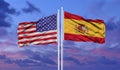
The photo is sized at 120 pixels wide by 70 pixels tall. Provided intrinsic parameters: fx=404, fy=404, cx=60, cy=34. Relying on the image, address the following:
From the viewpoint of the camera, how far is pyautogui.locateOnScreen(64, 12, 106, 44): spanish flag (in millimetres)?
33594

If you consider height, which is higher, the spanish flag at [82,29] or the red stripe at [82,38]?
the spanish flag at [82,29]

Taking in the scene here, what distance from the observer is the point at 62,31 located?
32781 millimetres

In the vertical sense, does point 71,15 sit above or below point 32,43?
above

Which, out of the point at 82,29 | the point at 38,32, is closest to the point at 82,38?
the point at 82,29

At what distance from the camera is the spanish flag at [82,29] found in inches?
1323

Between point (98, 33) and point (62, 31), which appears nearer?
point (62, 31)

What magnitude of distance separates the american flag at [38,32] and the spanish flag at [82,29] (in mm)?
1088

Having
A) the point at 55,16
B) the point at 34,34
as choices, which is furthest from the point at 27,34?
the point at 55,16

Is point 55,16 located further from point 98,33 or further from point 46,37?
Answer: point 98,33

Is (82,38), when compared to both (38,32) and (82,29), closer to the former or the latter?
(82,29)

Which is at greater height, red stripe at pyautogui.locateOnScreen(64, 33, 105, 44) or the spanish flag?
the spanish flag

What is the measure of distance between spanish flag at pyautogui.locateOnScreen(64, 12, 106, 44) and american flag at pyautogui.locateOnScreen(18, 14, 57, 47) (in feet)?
3.57

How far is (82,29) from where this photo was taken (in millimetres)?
34219

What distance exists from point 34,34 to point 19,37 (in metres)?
1.37
